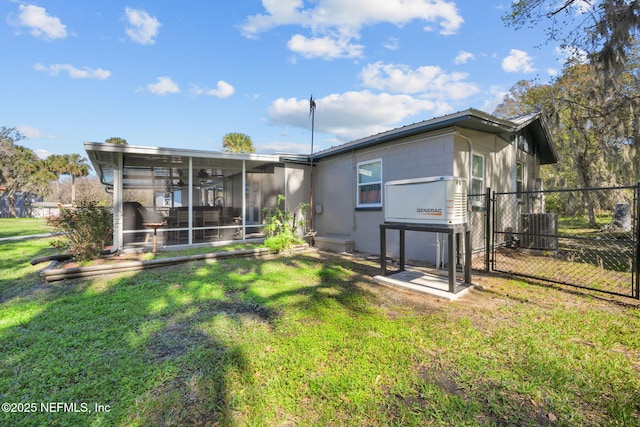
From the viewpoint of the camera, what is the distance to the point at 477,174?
22.0 feet

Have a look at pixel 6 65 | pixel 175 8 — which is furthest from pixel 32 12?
pixel 6 65

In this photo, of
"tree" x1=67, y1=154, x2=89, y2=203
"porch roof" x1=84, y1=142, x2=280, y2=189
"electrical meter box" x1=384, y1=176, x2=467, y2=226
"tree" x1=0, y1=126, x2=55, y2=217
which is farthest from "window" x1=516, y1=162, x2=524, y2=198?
"tree" x1=67, y1=154, x2=89, y2=203

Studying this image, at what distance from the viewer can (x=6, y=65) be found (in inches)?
437

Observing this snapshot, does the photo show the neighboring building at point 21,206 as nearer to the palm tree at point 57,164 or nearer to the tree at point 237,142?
the palm tree at point 57,164

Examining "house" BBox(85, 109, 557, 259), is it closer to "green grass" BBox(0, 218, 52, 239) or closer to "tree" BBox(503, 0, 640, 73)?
"tree" BBox(503, 0, 640, 73)

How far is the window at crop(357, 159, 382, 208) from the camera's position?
732 centimetres

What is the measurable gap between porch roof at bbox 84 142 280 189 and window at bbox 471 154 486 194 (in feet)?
16.8

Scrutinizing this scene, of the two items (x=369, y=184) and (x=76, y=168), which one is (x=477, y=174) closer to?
(x=369, y=184)

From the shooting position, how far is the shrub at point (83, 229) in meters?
5.78

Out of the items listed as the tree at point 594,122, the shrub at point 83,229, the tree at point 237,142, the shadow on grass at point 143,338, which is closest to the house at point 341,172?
the shrub at point 83,229

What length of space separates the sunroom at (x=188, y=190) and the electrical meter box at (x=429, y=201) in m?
4.59

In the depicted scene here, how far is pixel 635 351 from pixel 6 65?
1867cm

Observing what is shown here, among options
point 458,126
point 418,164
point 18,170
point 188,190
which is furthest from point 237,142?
point 458,126

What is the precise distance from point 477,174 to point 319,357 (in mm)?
6046
